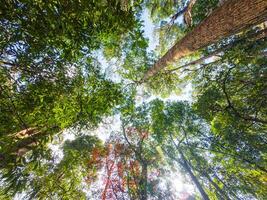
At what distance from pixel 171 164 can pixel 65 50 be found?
1844cm

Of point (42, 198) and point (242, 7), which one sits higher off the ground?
point (242, 7)

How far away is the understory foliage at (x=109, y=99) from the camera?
2766 millimetres

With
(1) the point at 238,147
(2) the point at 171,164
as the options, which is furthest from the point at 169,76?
(2) the point at 171,164

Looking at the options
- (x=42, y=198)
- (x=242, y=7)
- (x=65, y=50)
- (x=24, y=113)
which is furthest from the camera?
(x=42, y=198)

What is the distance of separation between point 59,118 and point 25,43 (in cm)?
184

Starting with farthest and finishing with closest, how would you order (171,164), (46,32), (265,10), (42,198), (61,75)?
1. (171,164)
2. (42,198)
3. (61,75)
4. (46,32)
5. (265,10)

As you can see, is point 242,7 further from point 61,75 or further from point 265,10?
point 61,75

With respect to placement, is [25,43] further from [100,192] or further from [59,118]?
[100,192]

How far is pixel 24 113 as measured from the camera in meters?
3.60

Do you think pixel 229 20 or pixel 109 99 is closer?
pixel 229 20

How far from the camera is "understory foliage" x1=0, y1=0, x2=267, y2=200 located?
2766 mm

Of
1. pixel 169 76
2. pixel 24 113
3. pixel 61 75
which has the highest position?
pixel 169 76

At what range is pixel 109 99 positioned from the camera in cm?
436

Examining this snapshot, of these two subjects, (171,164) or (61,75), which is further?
(171,164)
